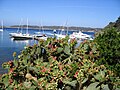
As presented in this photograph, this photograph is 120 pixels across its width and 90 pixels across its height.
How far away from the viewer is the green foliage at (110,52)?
5105 mm

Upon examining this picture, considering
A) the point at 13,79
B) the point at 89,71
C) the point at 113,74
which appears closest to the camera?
the point at 89,71

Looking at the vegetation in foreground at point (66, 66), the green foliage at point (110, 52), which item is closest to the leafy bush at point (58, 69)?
the vegetation in foreground at point (66, 66)

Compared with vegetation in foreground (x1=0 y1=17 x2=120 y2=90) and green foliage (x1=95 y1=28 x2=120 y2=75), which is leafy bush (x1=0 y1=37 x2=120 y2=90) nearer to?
vegetation in foreground (x1=0 y1=17 x2=120 y2=90)

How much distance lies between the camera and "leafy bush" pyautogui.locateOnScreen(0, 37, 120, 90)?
4473mm

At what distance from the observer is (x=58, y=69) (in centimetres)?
483

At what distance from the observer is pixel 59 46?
214 inches

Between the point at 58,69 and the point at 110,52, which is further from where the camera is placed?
the point at 110,52

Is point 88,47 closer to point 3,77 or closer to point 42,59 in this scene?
point 42,59

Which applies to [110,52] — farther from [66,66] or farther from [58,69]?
[58,69]

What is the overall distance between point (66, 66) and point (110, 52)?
0.96 m

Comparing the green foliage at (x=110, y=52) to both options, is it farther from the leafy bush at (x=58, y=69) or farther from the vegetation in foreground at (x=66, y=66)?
the leafy bush at (x=58, y=69)

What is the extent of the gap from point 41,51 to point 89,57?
3.03 feet

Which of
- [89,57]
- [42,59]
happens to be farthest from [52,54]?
[89,57]

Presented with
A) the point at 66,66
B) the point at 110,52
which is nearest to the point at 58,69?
the point at 66,66
